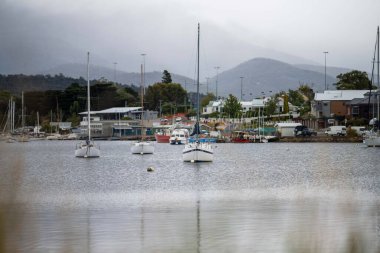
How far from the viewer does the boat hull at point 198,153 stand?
63881 millimetres

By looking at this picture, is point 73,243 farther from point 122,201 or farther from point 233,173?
point 233,173

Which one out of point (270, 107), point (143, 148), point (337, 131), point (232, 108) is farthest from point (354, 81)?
point (143, 148)

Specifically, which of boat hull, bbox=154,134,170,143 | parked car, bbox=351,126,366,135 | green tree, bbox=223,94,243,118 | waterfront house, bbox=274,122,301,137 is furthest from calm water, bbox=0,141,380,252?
green tree, bbox=223,94,243,118

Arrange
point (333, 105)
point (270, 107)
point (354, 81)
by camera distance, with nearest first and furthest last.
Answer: point (333, 105)
point (270, 107)
point (354, 81)

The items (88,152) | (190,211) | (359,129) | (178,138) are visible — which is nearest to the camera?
(190,211)

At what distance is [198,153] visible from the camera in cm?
6391

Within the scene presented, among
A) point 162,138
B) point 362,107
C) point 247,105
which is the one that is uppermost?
point 247,105

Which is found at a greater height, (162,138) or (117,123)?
(117,123)

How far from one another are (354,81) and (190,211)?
5651 inches

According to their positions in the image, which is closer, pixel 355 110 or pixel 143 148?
pixel 143 148

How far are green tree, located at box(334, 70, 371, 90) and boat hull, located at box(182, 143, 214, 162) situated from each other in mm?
104986

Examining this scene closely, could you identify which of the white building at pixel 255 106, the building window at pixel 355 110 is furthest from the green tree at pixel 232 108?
the building window at pixel 355 110

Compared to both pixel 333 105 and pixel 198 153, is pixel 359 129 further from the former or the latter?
pixel 198 153

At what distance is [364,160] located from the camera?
244 ft
